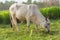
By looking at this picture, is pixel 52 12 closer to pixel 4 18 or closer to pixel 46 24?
pixel 4 18

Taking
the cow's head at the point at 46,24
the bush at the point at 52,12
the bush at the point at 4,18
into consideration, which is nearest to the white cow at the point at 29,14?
the cow's head at the point at 46,24

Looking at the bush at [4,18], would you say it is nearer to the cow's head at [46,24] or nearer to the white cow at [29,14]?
the white cow at [29,14]

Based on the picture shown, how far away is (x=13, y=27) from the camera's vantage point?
11453 mm

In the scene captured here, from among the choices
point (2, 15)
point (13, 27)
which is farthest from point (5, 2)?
point (13, 27)

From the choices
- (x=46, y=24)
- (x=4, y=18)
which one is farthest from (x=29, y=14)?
(x=4, y=18)

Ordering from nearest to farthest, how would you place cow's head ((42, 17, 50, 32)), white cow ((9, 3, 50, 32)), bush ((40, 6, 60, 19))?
cow's head ((42, 17, 50, 32)) < white cow ((9, 3, 50, 32)) < bush ((40, 6, 60, 19))

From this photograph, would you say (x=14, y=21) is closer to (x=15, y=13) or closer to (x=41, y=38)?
(x=15, y=13)

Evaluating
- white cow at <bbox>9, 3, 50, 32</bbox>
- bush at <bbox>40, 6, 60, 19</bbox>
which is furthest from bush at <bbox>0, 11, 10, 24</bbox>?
white cow at <bbox>9, 3, 50, 32</bbox>

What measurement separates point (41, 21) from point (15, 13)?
1.38 meters

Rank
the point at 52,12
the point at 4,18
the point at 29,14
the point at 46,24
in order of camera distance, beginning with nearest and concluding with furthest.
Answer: the point at 46,24, the point at 29,14, the point at 4,18, the point at 52,12

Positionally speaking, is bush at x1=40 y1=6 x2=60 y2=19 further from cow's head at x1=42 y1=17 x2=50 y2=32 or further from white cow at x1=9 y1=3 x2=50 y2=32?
cow's head at x1=42 y1=17 x2=50 y2=32

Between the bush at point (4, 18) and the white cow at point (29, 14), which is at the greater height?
the white cow at point (29, 14)

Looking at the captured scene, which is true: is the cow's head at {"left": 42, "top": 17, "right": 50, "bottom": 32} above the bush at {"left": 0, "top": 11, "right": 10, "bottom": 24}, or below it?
above

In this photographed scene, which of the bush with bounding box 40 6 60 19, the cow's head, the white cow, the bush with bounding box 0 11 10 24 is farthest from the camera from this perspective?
the bush with bounding box 40 6 60 19
